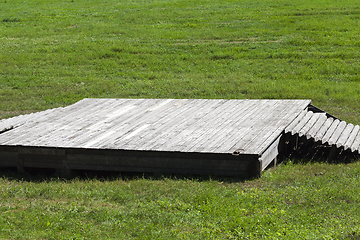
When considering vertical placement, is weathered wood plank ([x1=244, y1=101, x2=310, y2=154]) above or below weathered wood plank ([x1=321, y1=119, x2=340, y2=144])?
above

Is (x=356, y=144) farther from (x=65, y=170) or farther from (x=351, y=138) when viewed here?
(x=65, y=170)

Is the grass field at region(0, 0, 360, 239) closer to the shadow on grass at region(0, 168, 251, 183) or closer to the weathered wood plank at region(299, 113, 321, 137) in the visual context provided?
the shadow on grass at region(0, 168, 251, 183)

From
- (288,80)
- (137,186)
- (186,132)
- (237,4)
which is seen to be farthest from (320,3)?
(137,186)

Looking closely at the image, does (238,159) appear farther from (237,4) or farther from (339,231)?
(237,4)

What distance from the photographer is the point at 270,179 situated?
8.33 m

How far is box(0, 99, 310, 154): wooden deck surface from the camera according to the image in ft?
29.5

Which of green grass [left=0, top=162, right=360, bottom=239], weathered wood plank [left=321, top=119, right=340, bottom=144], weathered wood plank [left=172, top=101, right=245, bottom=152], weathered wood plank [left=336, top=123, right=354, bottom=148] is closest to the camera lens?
green grass [left=0, top=162, right=360, bottom=239]

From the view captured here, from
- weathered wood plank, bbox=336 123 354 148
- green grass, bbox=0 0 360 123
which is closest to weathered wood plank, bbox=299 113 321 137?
weathered wood plank, bbox=336 123 354 148

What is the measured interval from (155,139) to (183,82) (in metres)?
9.46

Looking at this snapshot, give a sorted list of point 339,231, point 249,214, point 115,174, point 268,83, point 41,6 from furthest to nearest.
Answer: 1. point 41,6
2. point 268,83
3. point 115,174
4. point 249,214
5. point 339,231

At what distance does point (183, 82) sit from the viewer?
1858cm

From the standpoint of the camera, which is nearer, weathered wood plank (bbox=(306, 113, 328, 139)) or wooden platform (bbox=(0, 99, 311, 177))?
wooden platform (bbox=(0, 99, 311, 177))

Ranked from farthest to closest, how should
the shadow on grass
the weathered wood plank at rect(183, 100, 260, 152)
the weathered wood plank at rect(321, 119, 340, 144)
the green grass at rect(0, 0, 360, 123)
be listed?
the green grass at rect(0, 0, 360, 123) < the weathered wood plank at rect(321, 119, 340, 144) < the weathered wood plank at rect(183, 100, 260, 152) < the shadow on grass

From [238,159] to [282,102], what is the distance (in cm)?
478
